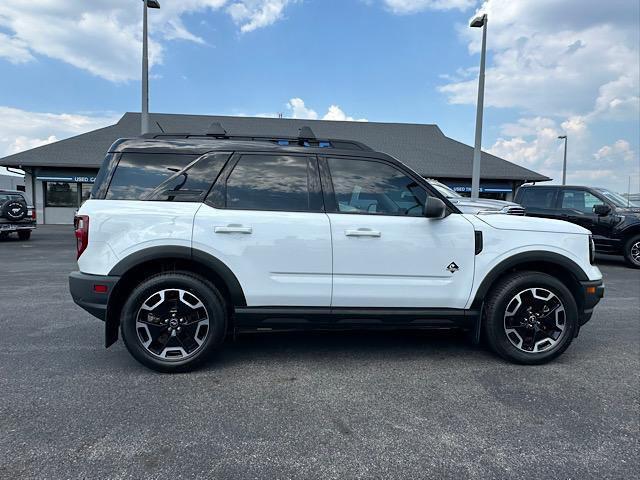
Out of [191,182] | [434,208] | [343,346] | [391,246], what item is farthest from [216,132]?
[343,346]

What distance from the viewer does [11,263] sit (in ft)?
30.3

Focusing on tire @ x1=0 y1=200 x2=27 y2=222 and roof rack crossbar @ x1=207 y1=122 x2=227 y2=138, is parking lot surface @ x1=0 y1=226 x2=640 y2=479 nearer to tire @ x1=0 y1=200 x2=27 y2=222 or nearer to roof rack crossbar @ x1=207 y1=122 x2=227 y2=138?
roof rack crossbar @ x1=207 y1=122 x2=227 y2=138

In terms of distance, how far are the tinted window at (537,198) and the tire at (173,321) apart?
33.1 ft

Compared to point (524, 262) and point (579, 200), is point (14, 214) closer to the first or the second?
point (524, 262)

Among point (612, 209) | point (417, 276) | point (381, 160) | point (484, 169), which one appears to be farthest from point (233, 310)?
point (484, 169)

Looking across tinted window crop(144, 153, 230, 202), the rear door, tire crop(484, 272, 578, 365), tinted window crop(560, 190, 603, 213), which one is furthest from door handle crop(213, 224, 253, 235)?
tinted window crop(560, 190, 603, 213)

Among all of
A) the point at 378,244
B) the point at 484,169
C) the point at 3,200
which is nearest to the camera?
the point at 378,244

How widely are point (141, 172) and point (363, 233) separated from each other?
77.6 inches

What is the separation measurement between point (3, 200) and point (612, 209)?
58.6 ft

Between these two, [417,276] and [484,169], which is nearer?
[417,276]

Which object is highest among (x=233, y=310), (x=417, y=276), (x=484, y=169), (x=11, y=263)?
(x=484, y=169)

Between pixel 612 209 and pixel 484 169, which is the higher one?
pixel 484 169

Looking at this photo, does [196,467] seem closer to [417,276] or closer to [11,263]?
[417,276]

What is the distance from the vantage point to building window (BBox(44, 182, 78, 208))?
71.3 feet
